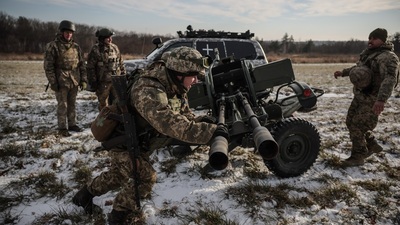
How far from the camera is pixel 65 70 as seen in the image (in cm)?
529

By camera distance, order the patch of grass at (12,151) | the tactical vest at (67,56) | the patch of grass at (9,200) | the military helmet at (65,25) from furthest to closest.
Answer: the tactical vest at (67,56) → the military helmet at (65,25) → the patch of grass at (12,151) → the patch of grass at (9,200)

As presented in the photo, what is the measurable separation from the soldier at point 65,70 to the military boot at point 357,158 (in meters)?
5.20

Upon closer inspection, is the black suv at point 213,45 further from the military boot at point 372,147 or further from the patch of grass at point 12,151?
the military boot at point 372,147

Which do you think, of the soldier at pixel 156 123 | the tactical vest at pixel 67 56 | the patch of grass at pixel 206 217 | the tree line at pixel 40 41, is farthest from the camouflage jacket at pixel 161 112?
the tree line at pixel 40 41

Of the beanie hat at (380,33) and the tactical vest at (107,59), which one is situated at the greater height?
the beanie hat at (380,33)

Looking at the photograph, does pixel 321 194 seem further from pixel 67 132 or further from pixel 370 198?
pixel 67 132

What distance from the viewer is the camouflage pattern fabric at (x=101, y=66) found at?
571 cm

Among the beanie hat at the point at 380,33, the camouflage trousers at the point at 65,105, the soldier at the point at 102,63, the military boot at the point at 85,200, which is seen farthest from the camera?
the soldier at the point at 102,63

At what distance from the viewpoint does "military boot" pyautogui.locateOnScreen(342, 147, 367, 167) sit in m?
3.89

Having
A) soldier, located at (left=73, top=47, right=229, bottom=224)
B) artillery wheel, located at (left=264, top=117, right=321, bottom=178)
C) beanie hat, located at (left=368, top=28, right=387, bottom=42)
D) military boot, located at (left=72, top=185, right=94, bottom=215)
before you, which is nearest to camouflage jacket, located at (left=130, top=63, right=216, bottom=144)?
soldier, located at (left=73, top=47, right=229, bottom=224)

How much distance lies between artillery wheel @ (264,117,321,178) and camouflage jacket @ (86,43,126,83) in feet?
13.2

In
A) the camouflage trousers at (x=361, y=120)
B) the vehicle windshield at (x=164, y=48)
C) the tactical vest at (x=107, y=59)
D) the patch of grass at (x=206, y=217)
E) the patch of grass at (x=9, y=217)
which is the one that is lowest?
the patch of grass at (x=9, y=217)

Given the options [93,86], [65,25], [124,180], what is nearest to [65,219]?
[124,180]

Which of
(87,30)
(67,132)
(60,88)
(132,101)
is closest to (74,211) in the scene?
(132,101)
